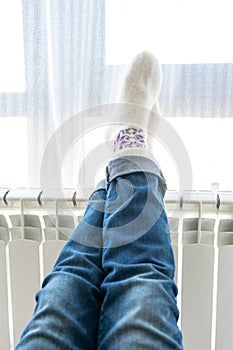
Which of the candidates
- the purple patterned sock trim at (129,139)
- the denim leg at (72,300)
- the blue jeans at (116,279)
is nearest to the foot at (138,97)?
the purple patterned sock trim at (129,139)

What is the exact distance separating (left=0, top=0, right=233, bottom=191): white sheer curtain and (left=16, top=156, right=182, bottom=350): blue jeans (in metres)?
0.24

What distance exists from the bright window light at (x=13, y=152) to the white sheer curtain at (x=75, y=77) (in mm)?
21

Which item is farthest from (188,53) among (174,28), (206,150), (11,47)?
(11,47)

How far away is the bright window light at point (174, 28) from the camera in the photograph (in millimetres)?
850

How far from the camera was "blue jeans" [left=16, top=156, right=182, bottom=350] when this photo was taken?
1.71 ft

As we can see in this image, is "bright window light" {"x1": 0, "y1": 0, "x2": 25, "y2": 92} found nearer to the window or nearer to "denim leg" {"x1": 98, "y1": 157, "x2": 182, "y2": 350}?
the window

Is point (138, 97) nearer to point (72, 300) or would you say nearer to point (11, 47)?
point (11, 47)

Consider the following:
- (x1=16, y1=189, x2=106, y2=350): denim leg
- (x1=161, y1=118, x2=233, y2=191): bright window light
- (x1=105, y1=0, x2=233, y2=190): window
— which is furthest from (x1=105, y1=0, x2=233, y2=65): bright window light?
(x1=16, y1=189, x2=106, y2=350): denim leg

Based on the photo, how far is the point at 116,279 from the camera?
1.98 ft

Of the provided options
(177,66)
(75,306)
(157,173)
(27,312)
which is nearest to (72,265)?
(75,306)

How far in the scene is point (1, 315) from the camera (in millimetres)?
938

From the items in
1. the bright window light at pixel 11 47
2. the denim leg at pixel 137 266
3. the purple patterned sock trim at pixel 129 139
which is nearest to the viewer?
the denim leg at pixel 137 266

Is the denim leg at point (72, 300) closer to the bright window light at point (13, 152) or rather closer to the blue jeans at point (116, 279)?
the blue jeans at point (116, 279)

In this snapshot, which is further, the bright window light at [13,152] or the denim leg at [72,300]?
the bright window light at [13,152]
